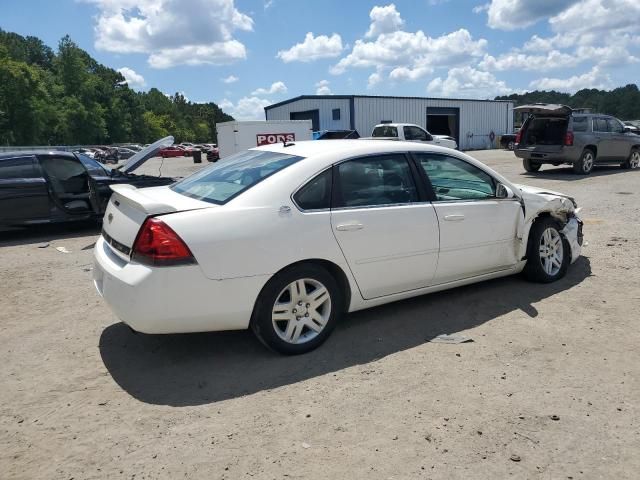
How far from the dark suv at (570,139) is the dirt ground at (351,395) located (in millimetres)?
11537

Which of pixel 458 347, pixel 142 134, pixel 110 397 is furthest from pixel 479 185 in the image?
pixel 142 134

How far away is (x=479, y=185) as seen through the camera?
488cm

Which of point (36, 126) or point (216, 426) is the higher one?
point (36, 126)

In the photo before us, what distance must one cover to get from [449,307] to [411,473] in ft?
7.87

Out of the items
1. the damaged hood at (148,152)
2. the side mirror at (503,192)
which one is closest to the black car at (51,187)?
the damaged hood at (148,152)

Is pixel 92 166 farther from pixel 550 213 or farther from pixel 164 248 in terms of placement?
pixel 550 213

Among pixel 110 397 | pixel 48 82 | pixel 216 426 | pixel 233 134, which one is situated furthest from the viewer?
pixel 48 82

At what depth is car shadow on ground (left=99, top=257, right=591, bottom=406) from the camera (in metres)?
3.45

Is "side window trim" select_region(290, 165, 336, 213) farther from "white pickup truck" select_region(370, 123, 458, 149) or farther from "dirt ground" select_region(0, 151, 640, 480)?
"white pickup truck" select_region(370, 123, 458, 149)

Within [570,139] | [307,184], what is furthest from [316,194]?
[570,139]

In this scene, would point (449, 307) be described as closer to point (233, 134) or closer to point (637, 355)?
point (637, 355)

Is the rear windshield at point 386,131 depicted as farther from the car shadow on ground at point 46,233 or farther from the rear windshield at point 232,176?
the rear windshield at point 232,176

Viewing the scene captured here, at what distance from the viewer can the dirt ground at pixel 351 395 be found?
2645 mm

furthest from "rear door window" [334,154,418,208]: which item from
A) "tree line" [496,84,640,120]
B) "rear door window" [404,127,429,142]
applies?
"tree line" [496,84,640,120]
